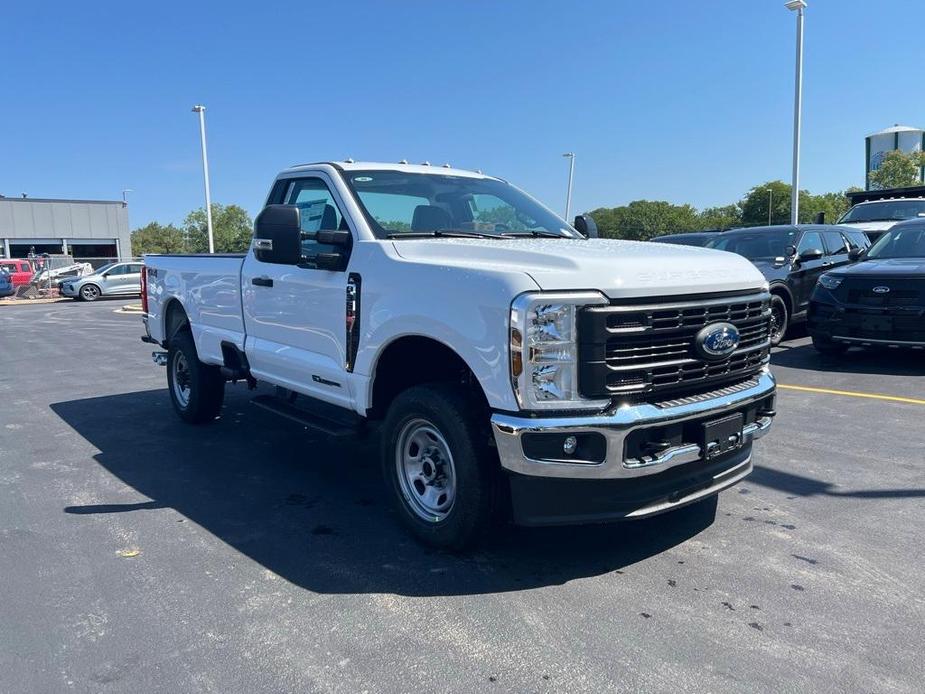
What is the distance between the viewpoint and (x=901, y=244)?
Result: 952 centimetres

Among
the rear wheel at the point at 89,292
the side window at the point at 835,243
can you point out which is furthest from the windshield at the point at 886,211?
the rear wheel at the point at 89,292

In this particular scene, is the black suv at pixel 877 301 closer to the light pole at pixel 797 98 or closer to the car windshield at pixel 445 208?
the car windshield at pixel 445 208

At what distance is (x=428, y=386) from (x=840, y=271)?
7.06 m

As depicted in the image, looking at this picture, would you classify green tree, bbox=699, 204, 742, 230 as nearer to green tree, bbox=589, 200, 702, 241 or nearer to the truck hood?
green tree, bbox=589, 200, 702, 241

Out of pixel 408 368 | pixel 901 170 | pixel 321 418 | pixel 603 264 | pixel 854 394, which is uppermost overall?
pixel 901 170

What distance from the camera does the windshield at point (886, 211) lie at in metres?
17.5

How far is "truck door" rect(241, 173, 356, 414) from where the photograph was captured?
4648 millimetres

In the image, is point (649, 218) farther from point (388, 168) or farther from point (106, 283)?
point (388, 168)

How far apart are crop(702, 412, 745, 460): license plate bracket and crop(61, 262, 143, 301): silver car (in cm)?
3086

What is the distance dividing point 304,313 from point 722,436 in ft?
9.02

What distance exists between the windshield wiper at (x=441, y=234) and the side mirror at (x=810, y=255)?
7952mm

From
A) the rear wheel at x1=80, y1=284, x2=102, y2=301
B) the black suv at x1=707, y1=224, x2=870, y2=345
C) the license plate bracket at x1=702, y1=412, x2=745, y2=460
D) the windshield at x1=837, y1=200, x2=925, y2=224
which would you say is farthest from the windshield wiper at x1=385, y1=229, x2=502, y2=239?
the rear wheel at x1=80, y1=284, x2=102, y2=301

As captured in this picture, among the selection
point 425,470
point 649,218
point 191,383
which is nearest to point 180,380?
point 191,383

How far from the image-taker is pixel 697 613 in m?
3.29
